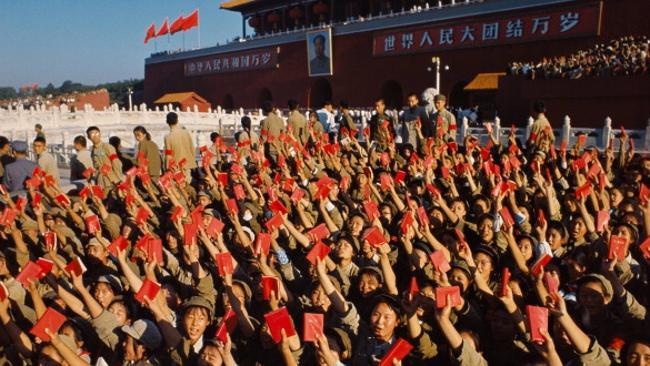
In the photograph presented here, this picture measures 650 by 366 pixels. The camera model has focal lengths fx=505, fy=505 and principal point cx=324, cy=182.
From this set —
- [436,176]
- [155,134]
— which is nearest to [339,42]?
[155,134]

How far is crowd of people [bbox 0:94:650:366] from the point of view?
2.56m

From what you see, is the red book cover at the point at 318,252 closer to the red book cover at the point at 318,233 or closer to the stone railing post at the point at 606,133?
the red book cover at the point at 318,233

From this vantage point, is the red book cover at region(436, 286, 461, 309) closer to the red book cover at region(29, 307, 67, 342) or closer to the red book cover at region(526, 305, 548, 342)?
the red book cover at region(526, 305, 548, 342)

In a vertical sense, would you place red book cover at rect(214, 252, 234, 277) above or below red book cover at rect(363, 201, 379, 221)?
below

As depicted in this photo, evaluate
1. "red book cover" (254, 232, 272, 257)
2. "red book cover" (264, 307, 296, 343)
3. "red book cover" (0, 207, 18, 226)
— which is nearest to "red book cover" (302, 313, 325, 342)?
"red book cover" (264, 307, 296, 343)

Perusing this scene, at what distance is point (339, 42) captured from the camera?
74.7ft

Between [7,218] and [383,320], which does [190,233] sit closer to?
[383,320]

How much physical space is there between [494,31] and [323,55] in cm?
846

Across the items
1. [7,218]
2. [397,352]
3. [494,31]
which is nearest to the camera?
[397,352]

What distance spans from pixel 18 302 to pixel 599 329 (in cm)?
364

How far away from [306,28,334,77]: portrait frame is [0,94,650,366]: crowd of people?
59.7 feet

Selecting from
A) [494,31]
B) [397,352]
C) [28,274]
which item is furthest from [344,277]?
[494,31]

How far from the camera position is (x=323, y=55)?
23344 mm

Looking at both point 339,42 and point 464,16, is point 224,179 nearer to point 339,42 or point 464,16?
point 464,16
